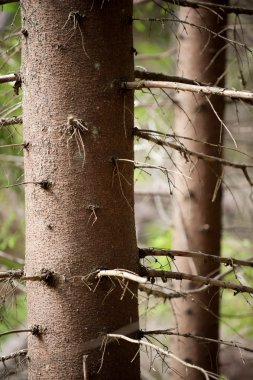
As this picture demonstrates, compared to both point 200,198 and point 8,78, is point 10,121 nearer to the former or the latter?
point 8,78

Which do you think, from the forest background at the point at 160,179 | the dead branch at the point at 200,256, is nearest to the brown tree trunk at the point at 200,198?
the forest background at the point at 160,179

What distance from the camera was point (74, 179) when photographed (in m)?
2.47

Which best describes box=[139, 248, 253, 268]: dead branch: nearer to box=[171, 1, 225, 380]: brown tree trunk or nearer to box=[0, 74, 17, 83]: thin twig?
box=[0, 74, 17, 83]: thin twig

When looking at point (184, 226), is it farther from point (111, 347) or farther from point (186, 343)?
point (111, 347)

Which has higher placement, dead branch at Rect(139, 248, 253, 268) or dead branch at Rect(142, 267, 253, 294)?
dead branch at Rect(139, 248, 253, 268)

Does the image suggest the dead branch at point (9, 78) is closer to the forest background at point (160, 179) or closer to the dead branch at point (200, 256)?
the dead branch at point (200, 256)

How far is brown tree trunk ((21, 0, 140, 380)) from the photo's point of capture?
246cm

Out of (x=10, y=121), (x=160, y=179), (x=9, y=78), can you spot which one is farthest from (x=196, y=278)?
(x=160, y=179)

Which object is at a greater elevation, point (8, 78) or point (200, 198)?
point (8, 78)

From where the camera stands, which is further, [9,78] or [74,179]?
[9,78]

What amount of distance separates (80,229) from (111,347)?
2.11ft

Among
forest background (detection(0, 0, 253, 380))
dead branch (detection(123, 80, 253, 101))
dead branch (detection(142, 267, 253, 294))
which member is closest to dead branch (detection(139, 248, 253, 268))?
dead branch (detection(142, 267, 253, 294))

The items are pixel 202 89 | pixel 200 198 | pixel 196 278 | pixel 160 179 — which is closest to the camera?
pixel 202 89

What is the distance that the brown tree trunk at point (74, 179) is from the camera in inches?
96.9
